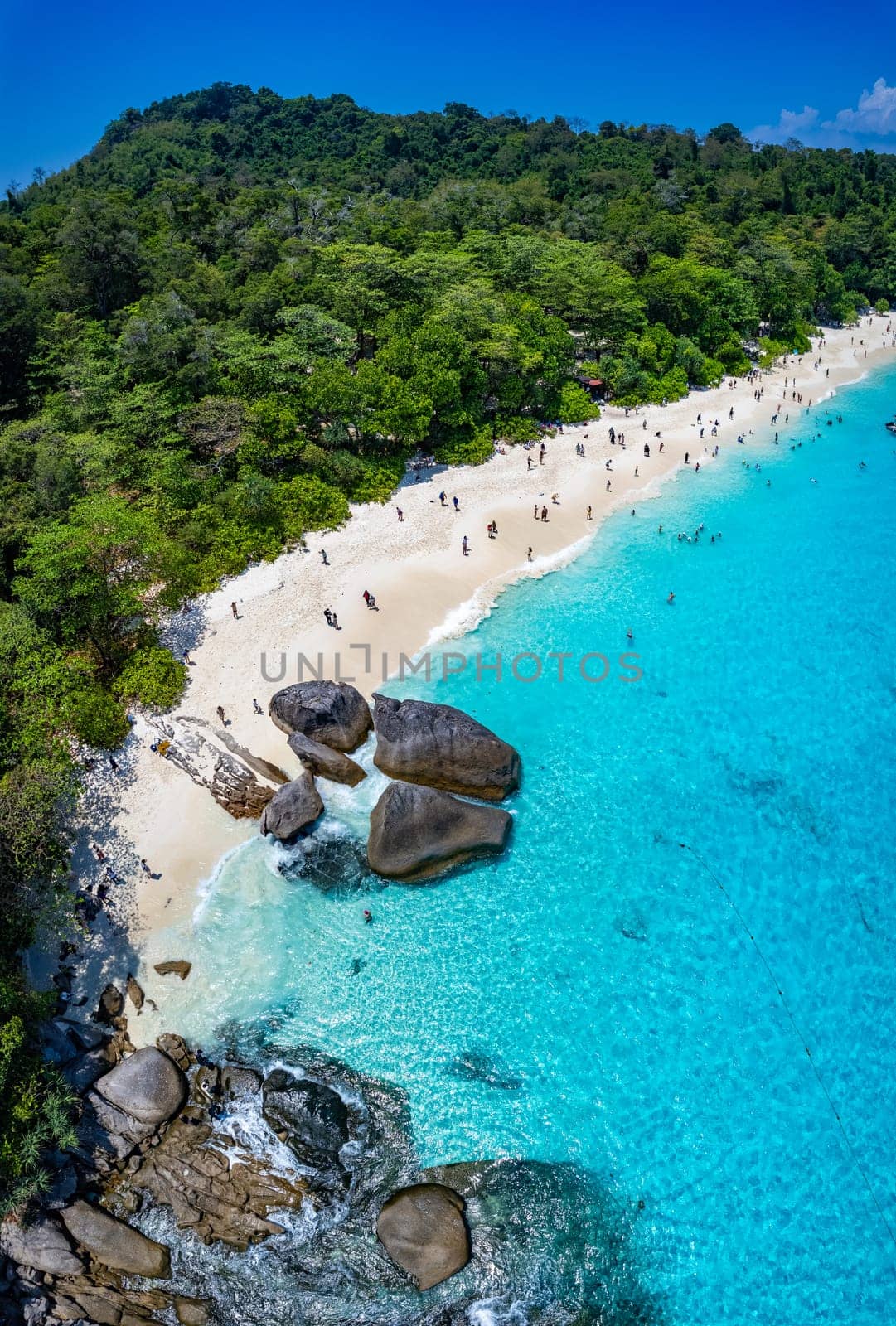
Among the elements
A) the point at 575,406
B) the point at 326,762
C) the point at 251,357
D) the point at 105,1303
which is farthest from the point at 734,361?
the point at 105,1303

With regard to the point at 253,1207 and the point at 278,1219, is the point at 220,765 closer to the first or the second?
the point at 253,1207

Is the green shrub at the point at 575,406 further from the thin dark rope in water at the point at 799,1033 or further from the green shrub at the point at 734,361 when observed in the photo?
the thin dark rope in water at the point at 799,1033

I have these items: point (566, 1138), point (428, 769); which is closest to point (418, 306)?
point (428, 769)

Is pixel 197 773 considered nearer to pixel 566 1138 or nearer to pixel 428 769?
pixel 428 769

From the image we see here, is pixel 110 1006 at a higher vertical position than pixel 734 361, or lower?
lower

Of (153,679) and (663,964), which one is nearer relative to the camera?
(663,964)

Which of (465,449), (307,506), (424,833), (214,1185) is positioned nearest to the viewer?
(214,1185)

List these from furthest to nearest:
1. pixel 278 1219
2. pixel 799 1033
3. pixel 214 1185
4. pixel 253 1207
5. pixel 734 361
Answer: pixel 734 361
pixel 799 1033
pixel 214 1185
pixel 253 1207
pixel 278 1219

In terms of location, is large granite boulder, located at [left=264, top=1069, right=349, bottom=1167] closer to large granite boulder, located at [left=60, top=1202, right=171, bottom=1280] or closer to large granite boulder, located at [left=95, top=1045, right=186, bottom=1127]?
large granite boulder, located at [left=95, top=1045, right=186, bottom=1127]
